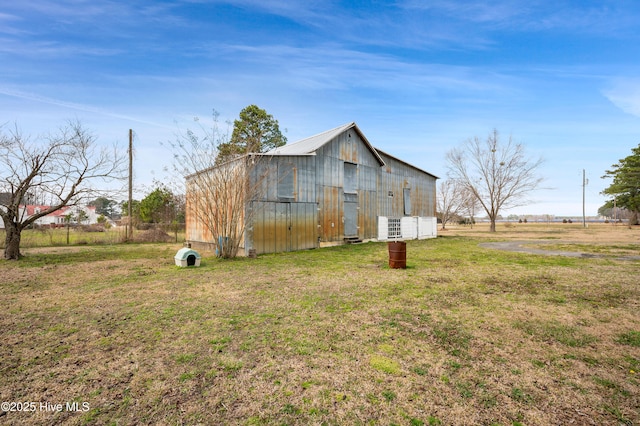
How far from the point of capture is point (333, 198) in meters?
15.6

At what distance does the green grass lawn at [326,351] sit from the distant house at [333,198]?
237 inches

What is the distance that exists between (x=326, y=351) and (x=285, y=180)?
10521 millimetres

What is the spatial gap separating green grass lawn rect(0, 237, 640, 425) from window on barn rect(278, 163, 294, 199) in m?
6.57

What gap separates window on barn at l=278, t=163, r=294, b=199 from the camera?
13234 mm

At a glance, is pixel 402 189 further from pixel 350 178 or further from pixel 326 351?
pixel 326 351

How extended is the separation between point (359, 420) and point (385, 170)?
17.9m

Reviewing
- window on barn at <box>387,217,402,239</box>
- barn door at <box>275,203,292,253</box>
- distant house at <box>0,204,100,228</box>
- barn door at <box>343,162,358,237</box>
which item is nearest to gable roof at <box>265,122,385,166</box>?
barn door at <box>343,162,358,237</box>

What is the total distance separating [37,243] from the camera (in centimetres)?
1734


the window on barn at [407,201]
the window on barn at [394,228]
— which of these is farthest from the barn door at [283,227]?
the window on barn at [407,201]

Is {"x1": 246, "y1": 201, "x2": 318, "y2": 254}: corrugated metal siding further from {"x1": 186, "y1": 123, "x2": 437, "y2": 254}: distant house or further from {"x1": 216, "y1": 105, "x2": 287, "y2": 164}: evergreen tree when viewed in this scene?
{"x1": 216, "y1": 105, "x2": 287, "y2": 164}: evergreen tree

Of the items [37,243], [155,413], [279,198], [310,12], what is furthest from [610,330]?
[37,243]

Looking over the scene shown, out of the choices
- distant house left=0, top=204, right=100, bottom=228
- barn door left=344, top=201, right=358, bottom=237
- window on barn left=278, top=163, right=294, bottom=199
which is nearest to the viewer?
window on barn left=278, top=163, right=294, bottom=199

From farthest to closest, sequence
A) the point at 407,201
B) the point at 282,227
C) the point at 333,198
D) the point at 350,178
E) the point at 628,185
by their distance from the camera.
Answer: the point at 628,185 → the point at 407,201 → the point at 350,178 → the point at 333,198 → the point at 282,227

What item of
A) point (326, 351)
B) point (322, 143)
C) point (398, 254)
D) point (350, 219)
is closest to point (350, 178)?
point (350, 219)
